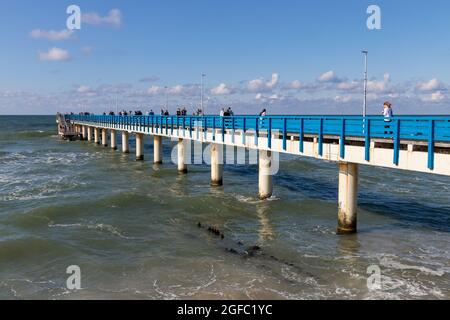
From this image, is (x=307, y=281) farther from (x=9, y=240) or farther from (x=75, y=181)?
(x=75, y=181)

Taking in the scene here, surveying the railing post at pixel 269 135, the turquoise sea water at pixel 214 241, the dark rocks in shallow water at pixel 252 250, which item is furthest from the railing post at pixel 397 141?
the railing post at pixel 269 135

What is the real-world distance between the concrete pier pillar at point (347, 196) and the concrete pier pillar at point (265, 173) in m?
6.38

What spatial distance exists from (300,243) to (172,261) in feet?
15.1

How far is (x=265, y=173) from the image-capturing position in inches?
861

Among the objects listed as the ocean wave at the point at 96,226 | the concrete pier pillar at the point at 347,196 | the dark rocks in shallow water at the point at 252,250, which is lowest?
the dark rocks in shallow water at the point at 252,250

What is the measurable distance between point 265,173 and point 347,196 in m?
6.87

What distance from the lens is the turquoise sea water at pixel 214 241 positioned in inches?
438

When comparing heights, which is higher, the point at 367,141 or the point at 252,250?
the point at 367,141

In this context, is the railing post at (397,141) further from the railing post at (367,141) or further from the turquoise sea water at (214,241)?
the turquoise sea water at (214,241)

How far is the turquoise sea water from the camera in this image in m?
11.1

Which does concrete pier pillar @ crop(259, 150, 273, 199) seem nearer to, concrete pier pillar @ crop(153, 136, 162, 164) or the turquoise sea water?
the turquoise sea water

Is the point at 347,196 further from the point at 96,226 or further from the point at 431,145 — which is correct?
the point at 96,226

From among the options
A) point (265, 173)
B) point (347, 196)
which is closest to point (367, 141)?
point (347, 196)

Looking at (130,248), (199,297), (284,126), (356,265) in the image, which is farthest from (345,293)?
(284,126)
